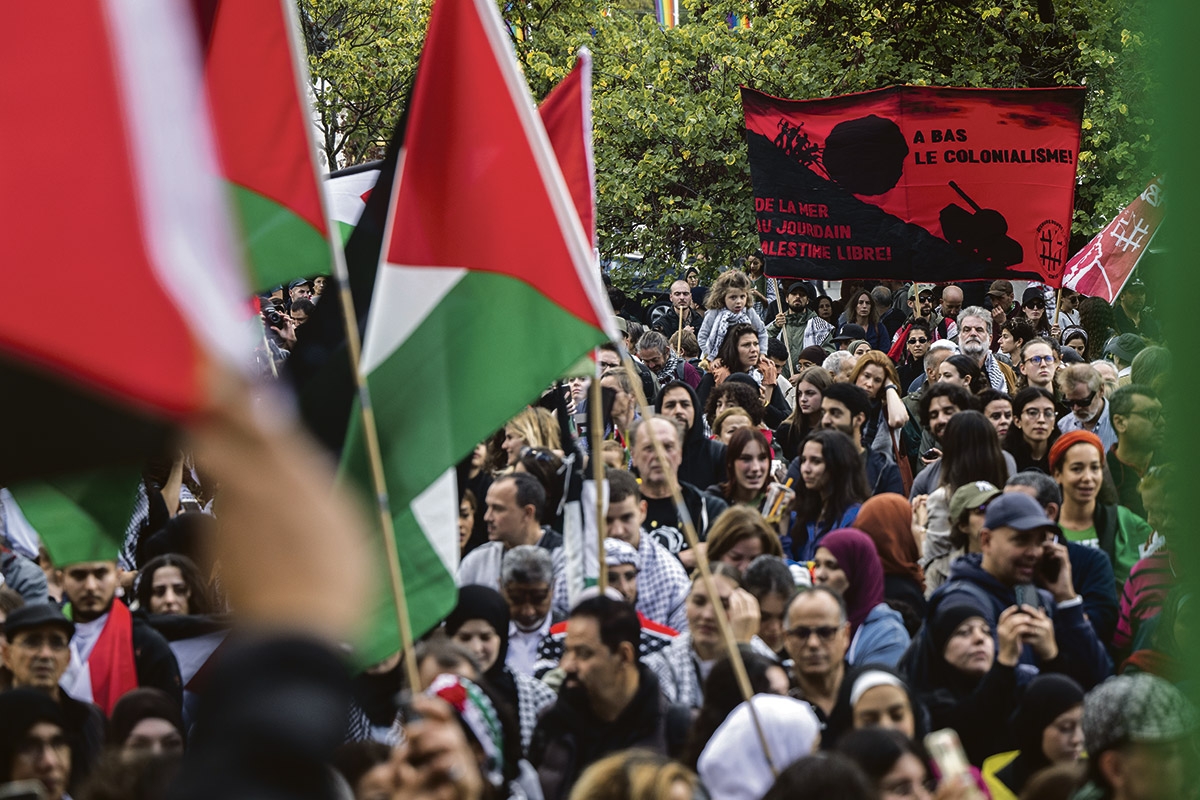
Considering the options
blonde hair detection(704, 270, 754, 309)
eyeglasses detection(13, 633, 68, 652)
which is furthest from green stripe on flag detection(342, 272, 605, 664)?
blonde hair detection(704, 270, 754, 309)

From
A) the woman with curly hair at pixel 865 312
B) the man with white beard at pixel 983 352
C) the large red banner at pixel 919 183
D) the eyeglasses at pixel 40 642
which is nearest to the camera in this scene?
the eyeglasses at pixel 40 642

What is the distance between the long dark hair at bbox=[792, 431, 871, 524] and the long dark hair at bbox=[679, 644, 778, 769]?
2669 mm

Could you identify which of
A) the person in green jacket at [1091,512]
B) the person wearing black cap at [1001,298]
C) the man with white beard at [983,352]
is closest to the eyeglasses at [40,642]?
the person in green jacket at [1091,512]

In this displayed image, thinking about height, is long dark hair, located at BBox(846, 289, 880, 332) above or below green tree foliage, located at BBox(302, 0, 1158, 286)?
below

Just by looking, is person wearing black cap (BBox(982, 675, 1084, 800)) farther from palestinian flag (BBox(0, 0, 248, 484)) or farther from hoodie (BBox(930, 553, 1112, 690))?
palestinian flag (BBox(0, 0, 248, 484))

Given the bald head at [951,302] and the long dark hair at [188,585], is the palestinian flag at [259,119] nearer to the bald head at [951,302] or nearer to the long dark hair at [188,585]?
the long dark hair at [188,585]

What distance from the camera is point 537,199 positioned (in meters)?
4.95

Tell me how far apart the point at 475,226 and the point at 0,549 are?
3.50 meters

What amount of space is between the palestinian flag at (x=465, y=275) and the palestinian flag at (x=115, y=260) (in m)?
2.22

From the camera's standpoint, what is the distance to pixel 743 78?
21.5 m

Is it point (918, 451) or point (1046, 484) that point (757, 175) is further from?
point (1046, 484)

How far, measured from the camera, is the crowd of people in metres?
3.60

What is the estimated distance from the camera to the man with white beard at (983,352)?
11.3m

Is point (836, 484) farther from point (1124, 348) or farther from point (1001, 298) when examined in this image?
point (1001, 298)
